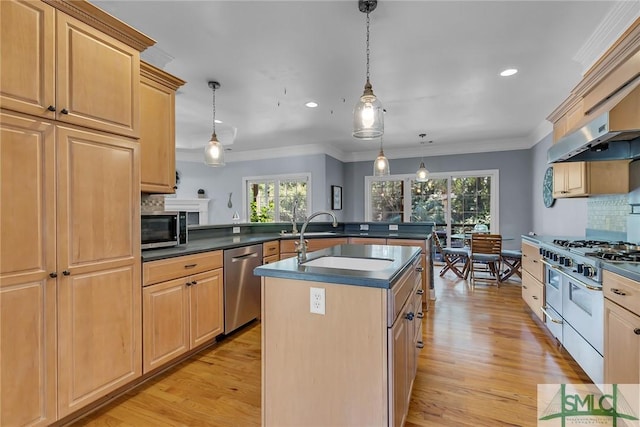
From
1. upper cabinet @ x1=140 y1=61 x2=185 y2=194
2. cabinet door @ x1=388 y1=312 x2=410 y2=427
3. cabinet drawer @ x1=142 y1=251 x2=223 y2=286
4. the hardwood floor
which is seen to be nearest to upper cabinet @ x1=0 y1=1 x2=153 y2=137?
upper cabinet @ x1=140 y1=61 x2=185 y2=194

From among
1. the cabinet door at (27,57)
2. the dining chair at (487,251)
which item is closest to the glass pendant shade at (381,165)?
the dining chair at (487,251)

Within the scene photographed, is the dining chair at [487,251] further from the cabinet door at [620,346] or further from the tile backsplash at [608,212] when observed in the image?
the cabinet door at [620,346]

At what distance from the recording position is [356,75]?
3.06m

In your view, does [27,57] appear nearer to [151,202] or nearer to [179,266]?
[151,202]

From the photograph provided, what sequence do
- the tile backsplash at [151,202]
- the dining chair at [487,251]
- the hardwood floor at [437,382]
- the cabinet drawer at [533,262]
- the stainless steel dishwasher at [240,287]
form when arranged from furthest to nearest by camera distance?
the dining chair at [487,251] < the cabinet drawer at [533,262] < the stainless steel dishwasher at [240,287] < the tile backsplash at [151,202] < the hardwood floor at [437,382]

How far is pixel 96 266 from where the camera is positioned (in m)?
1.72

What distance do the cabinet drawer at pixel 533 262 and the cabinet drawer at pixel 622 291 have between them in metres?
1.20

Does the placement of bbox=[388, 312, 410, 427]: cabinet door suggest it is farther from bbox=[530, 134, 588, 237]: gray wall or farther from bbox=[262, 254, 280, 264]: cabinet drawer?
bbox=[530, 134, 588, 237]: gray wall

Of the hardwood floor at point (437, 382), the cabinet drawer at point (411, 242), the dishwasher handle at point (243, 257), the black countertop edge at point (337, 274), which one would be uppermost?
the black countertop edge at point (337, 274)

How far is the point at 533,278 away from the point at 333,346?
2762 millimetres

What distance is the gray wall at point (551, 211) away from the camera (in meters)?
3.68

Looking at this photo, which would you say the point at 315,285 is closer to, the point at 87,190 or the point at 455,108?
the point at 87,190

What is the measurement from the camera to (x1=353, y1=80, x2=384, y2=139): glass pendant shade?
2.04 metres

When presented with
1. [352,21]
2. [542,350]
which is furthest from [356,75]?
[542,350]
